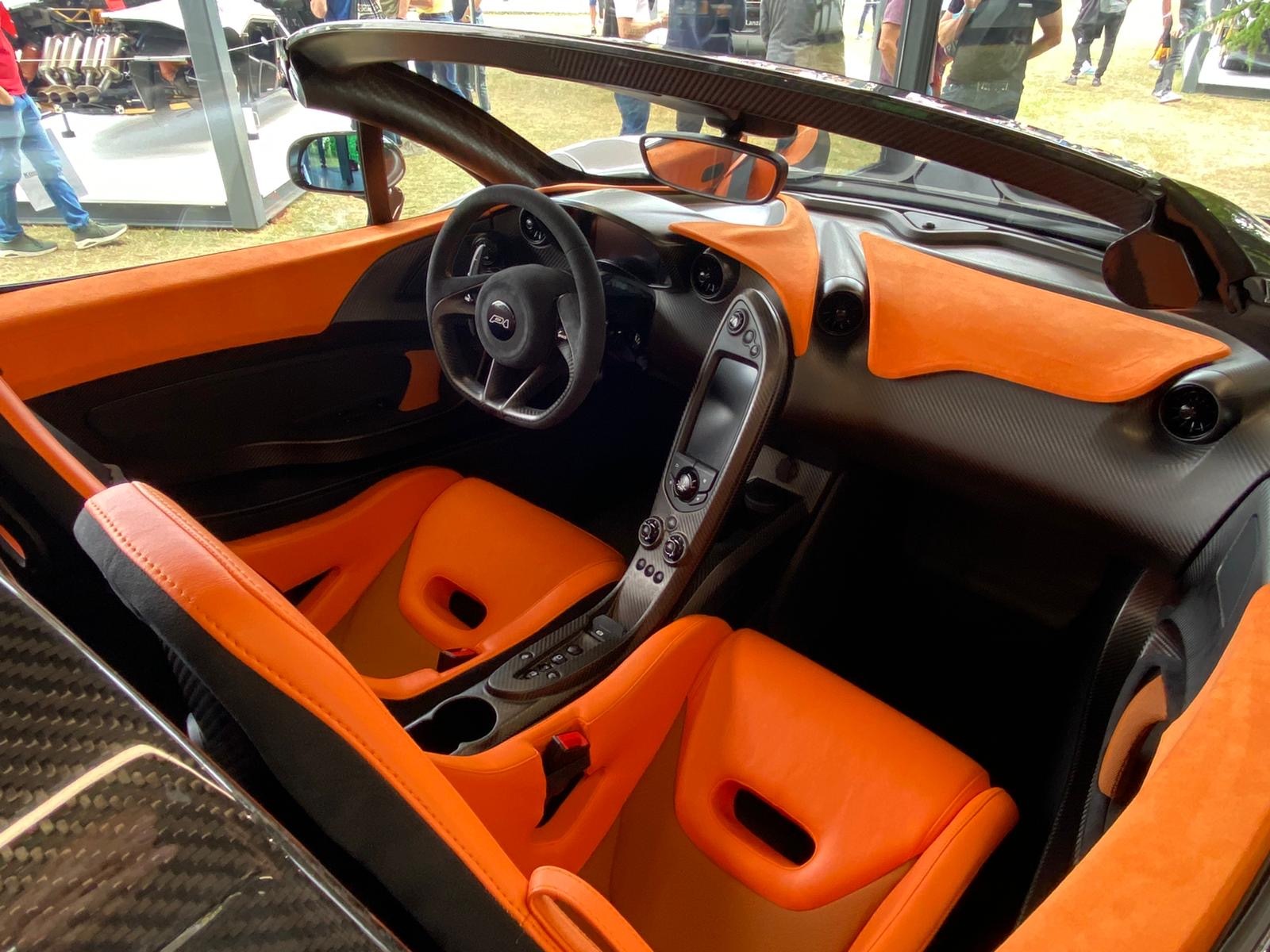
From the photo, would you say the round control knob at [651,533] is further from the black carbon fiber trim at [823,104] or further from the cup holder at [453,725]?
the black carbon fiber trim at [823,104]

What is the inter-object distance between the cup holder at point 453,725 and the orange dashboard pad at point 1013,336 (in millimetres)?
850

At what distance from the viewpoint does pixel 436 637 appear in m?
1.62

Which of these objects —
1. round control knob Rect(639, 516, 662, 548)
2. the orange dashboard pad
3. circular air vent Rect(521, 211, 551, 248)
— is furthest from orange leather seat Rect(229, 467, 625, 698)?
the orange dashboard pad

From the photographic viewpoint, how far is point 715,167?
1489 millimetres

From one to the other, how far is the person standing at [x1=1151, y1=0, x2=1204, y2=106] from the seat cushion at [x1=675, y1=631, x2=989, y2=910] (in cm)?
333

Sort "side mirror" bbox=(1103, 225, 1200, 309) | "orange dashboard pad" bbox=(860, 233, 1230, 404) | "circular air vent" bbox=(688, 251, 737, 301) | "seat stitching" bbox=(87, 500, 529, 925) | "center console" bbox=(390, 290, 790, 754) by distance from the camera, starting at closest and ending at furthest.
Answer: "seat stitching" bbox=(87, 500, 529, 925)
"side mirror" bbox=(1103, 225, 1200, 309)
"orange dashboard pad" bbox=(860, 233, 1230, 404)
"center console" bbox=(390, 290, 790, 754)
"circular air vent" bbox=(688, 251, 737, 301)

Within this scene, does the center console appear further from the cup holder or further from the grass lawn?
the grass lawn

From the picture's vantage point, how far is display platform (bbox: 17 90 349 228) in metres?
3.75

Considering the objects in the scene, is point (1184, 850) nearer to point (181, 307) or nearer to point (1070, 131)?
point (181, 307)

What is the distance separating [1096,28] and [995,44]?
2.55ft

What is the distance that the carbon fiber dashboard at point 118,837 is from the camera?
1.46 feet

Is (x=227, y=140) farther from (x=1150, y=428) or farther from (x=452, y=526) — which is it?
(x=1150, y=428)

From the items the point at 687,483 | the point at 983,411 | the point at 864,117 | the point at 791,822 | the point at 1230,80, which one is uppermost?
the point at 864,117

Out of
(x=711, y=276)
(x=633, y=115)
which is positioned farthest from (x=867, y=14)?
(x=711, y=276)
